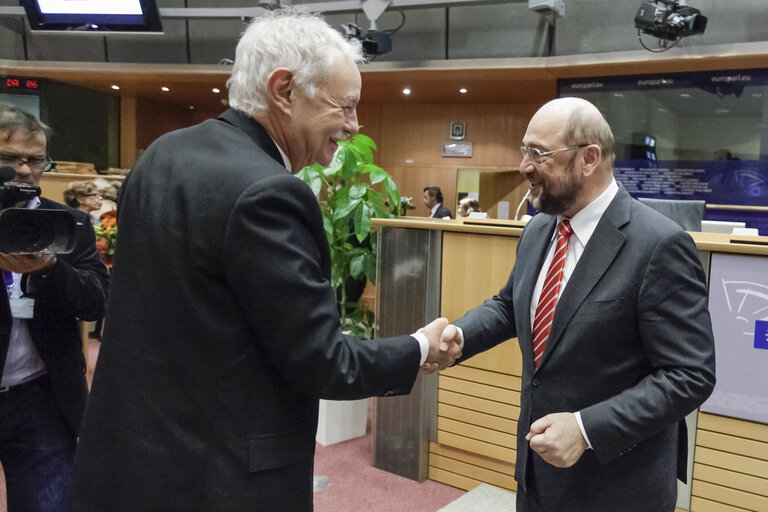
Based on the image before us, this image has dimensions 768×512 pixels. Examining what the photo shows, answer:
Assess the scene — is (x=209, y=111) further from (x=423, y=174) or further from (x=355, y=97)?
(x=355, y=97)

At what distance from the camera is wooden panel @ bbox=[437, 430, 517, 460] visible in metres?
3.01

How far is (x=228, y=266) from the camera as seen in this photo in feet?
3.35

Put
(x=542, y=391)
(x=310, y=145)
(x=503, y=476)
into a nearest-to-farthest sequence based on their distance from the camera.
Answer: (x=310, y=145) → (x=542, y=391) → (x=503, y=476)

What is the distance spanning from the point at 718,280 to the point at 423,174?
7.84 meters

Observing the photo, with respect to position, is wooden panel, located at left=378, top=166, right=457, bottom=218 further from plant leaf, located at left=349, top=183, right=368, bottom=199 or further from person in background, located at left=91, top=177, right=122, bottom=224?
plant leaf, located at left=349, top=183, right=368, bottom=199

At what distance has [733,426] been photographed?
7.92 feet

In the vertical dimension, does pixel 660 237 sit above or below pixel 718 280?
above

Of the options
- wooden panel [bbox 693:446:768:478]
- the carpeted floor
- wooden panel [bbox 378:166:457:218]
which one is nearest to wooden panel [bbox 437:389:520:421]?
the carpeted floor

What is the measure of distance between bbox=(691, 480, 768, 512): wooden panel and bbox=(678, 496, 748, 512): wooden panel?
0.01m

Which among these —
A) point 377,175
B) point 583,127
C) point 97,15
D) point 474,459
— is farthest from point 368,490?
point 97,15

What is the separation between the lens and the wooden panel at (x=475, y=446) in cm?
301

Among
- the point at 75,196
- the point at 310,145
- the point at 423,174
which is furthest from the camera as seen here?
the point at 423,174

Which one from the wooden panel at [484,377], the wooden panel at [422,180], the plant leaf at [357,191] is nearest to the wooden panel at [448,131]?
the wooden panel at [422,180]

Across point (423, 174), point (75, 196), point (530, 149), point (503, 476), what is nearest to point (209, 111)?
point (423, 174)
